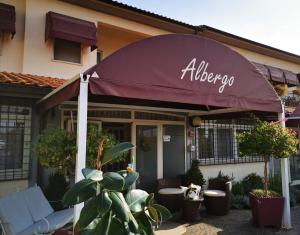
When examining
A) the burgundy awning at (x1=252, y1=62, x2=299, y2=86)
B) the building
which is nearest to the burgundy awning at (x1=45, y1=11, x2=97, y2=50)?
the building

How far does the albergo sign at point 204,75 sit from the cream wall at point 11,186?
479cm

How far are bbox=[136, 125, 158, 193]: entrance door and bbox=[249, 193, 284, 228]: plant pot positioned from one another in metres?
3.47

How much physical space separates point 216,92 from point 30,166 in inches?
193

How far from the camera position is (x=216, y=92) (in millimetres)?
5977

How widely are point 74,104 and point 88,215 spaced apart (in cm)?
515

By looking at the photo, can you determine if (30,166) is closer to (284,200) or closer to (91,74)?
(91,74)

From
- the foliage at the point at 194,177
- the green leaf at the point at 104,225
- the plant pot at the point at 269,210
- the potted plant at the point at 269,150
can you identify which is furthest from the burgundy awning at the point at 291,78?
the green leaf at the point at 104,225

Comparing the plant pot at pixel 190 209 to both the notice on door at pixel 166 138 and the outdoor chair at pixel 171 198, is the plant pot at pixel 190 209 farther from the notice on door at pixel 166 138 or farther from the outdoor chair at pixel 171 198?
the notice on door at pixel 166 138

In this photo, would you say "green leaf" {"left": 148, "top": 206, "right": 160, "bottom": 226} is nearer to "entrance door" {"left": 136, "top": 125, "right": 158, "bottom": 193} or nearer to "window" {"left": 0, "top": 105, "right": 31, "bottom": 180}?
"window" {"left": 0, "top": 105, "right": 31, "bottom": 180}

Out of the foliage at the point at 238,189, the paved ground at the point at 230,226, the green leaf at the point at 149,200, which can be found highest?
the green leaf at the point at 149,200

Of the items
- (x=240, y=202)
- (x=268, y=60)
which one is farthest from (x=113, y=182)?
(x=268, y=60)

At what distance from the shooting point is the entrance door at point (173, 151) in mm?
9672

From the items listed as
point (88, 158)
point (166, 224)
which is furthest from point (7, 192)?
point (166, 224)

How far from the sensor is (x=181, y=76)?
550 centimetres
